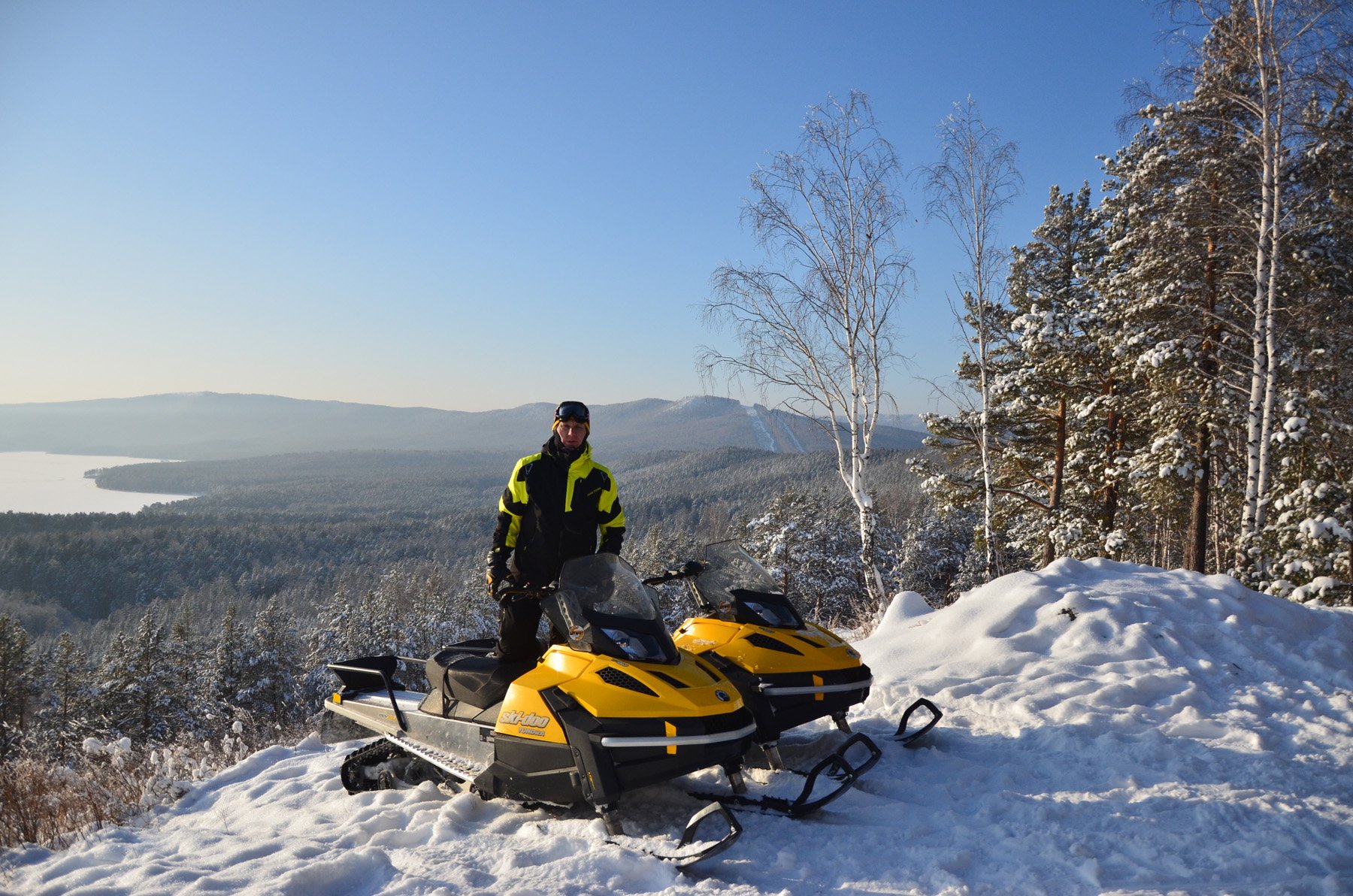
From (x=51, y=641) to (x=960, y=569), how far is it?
64.3 metres

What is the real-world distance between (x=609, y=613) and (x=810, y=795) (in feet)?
4.75

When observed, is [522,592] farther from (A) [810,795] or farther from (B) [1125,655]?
(B) [1125,655]

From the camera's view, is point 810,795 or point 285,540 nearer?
point 810,795

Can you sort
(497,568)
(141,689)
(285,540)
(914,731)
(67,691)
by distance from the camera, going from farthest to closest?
(285,540) → (141,689) → (67,691) → (914,731) → (497,568)

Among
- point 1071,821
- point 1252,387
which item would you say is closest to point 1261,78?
point 1252,387

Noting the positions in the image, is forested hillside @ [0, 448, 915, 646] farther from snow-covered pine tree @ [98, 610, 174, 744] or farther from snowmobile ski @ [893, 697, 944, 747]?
snowmobile ski @ [893, 697, 944, 747]

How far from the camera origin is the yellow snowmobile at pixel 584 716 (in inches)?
135

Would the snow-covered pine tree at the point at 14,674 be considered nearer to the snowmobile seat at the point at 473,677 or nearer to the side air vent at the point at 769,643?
the snowmobile seat at the point at 473,677

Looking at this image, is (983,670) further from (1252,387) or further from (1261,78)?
(1261,78)

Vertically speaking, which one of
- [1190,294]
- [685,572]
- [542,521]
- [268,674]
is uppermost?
[1190,294]

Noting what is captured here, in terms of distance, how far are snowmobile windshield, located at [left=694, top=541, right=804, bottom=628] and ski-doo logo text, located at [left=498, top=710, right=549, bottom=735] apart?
1.65 m

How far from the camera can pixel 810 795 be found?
387cm

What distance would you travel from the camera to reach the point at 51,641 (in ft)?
179

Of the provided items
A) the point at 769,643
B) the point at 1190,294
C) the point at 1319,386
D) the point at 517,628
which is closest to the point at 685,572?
the point at 769,643
